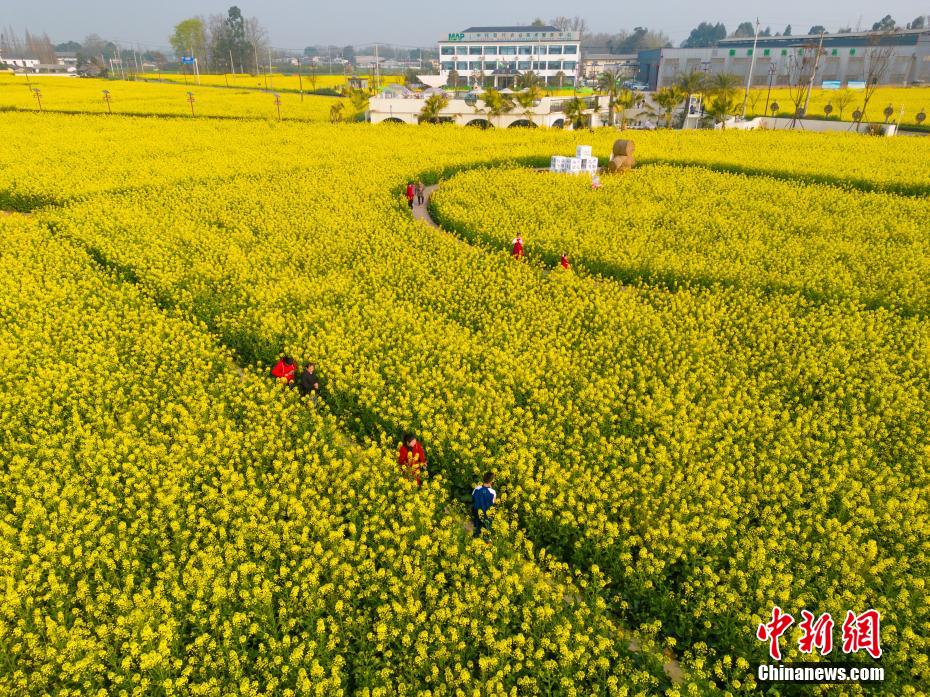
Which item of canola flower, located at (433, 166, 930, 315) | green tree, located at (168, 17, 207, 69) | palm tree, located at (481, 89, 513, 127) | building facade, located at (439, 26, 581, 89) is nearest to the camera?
canola flower, located at (433, 166, 930, 315)

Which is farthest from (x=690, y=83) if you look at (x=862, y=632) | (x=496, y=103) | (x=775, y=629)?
(x=775, y=629)

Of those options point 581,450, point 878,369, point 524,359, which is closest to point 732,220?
point 878,369

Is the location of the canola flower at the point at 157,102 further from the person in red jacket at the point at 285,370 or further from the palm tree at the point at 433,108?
the person in red jacket at the point at 285,370

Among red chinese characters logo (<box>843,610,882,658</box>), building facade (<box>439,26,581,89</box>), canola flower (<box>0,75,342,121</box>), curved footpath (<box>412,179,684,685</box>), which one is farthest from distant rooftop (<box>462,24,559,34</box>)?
red chinese characters logo (<box>843,610,882,658</box>)

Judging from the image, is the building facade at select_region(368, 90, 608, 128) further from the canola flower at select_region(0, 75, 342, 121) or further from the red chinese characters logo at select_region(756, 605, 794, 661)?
the red chinese characters logo at select_region(756, 605, 794, 661)

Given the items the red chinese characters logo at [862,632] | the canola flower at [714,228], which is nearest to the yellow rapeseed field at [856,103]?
the canola flower at [714,228]

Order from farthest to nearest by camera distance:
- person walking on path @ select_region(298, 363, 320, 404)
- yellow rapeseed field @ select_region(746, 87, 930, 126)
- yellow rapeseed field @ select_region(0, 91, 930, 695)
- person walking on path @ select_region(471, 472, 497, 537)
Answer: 1. yellow rapeseed field @ select_region(746, 87, 930, 126)
2. person walking on path @ select_region(298, 363, 320, 404)
3. person walking on path @ select_region(471, 472, 497, 537)
4. yellow rapeseed field @ select_region(0, 91, 930, 695)
